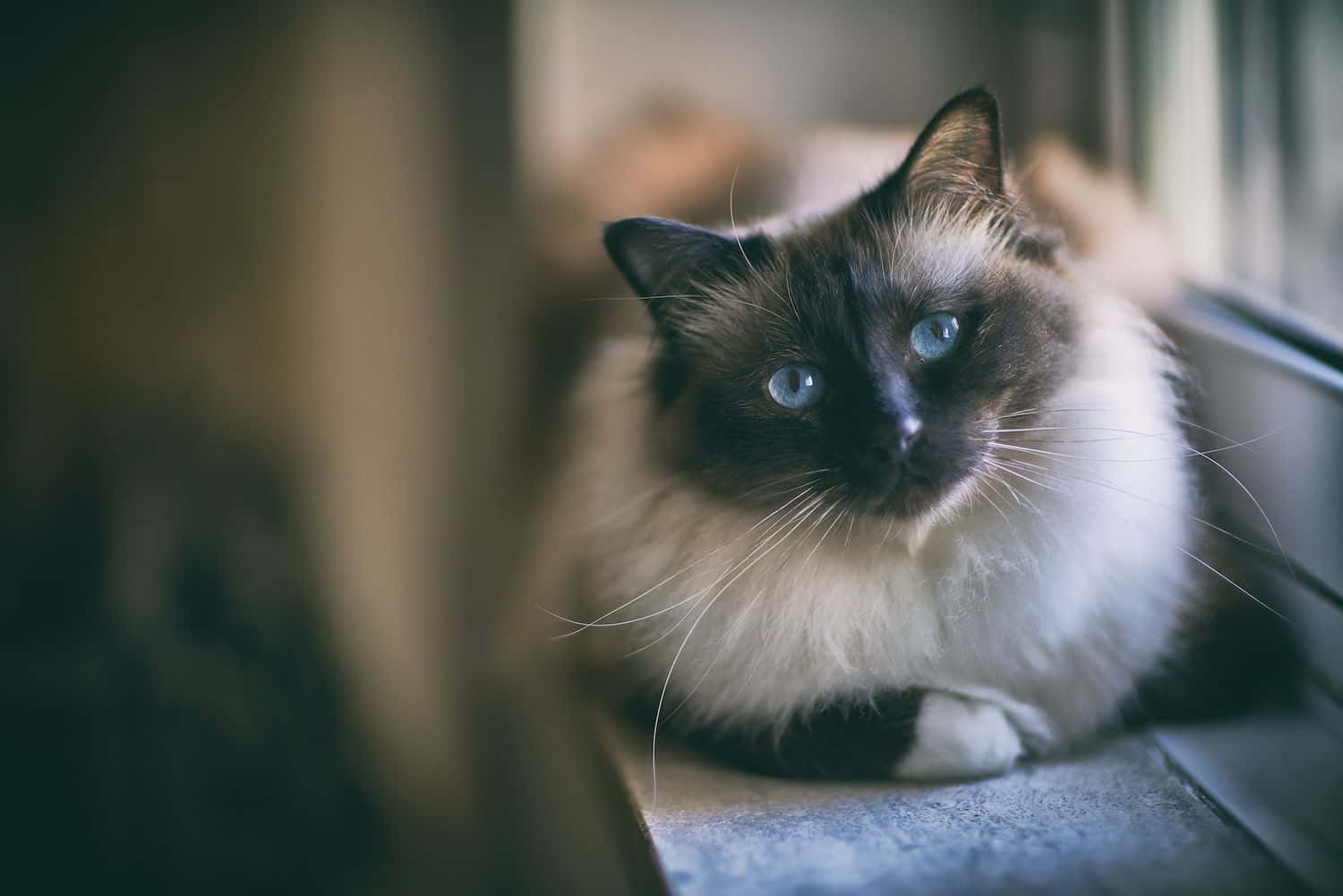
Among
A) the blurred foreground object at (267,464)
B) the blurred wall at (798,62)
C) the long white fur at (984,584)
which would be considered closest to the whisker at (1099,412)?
the long white fur at (984,584)

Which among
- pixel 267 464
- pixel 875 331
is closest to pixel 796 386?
pixel 875 331

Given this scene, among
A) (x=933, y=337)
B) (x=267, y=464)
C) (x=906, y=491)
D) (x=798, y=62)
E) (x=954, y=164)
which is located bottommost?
(x=267, y=464)

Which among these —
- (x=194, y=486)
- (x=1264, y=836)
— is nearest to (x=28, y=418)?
(x=194, y=486)

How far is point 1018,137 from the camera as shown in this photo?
1.40 m

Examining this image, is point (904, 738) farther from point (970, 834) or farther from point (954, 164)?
point (954, 164)

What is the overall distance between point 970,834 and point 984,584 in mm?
205

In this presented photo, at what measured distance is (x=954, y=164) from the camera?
82cm

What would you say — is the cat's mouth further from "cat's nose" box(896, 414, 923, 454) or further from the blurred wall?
the blurred wall

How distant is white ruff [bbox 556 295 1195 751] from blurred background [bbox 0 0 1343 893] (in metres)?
0.25

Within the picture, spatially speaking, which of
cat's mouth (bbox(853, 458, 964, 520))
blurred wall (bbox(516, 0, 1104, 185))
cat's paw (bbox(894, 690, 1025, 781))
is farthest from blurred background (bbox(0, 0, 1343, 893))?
cat's mouth (bbox(853, 458, 964, 520))

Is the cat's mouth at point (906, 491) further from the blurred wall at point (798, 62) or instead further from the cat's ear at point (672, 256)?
the blurred wall at point (798, 62)

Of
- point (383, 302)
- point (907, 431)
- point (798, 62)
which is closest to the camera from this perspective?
point (907, 431)

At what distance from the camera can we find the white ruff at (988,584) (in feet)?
2.63

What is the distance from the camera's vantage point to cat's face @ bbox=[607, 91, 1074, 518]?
76cm
